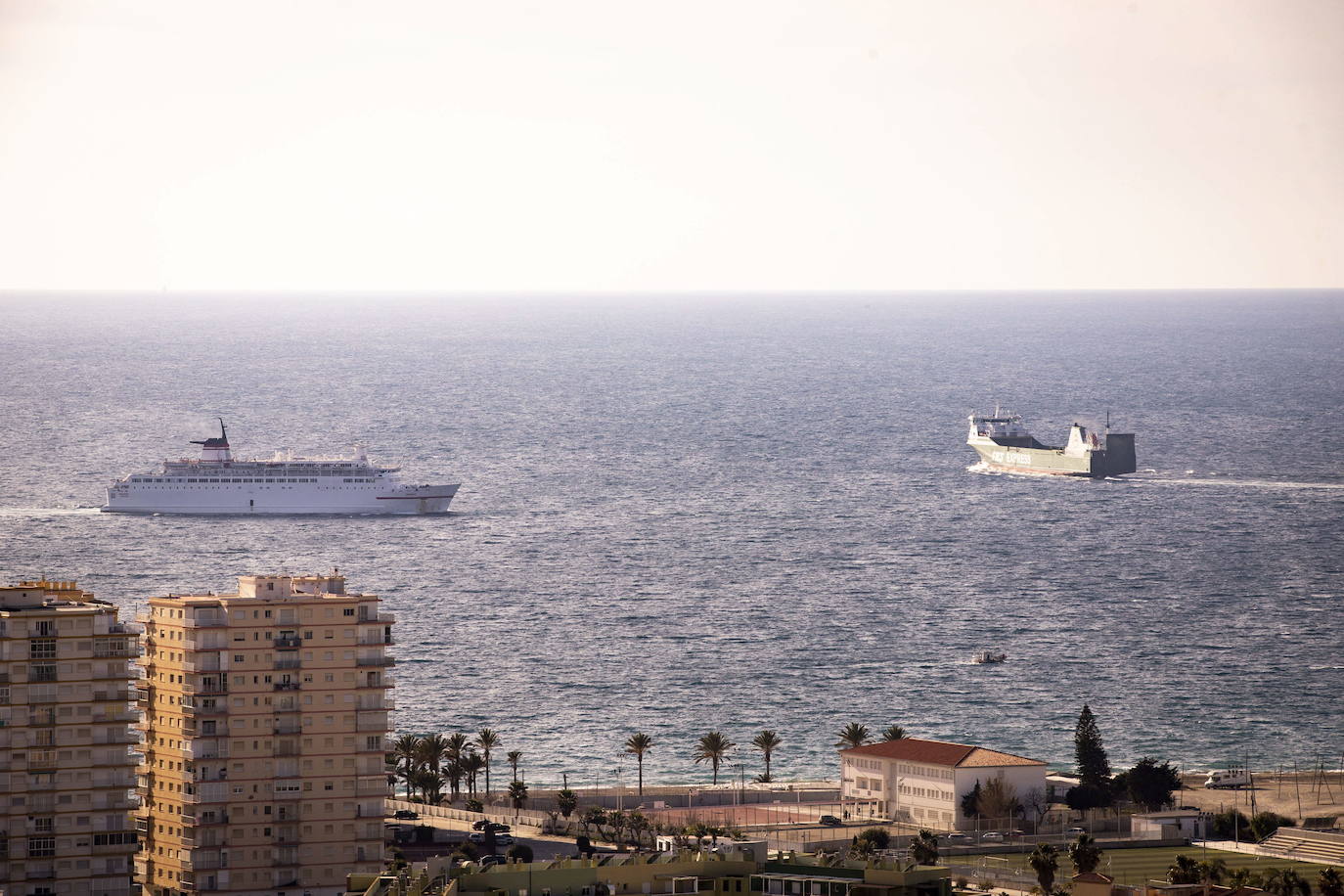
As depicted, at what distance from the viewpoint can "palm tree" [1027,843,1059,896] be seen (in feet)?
252

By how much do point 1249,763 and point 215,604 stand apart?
49.8 m

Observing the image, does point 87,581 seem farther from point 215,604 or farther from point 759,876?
point 759,876

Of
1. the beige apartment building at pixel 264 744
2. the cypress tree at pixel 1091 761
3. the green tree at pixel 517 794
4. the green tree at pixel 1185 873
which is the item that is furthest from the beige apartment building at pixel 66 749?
the cypress tree at pixel 1091 761

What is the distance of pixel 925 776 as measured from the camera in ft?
311

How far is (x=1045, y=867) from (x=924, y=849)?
5842 mm

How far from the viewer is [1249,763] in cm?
10919

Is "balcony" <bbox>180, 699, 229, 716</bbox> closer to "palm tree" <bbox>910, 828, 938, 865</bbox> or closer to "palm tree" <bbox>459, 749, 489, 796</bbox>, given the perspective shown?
"palm tree" <bbox>459, 749, 489, 796</bbox>

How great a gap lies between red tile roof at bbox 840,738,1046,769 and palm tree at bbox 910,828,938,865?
6.89m

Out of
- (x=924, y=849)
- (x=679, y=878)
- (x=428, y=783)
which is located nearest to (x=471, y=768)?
(x=428, y=783)

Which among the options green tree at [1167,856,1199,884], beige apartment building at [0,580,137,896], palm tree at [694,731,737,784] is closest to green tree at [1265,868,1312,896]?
green tree at [1167,856,1199,884]

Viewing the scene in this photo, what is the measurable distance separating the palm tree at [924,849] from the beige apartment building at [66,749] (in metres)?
25.8

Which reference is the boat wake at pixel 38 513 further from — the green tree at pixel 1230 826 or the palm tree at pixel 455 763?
the green tree at pixel 1230 826


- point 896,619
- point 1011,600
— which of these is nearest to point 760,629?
point 896,619

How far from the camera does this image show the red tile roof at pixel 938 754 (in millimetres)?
93812
